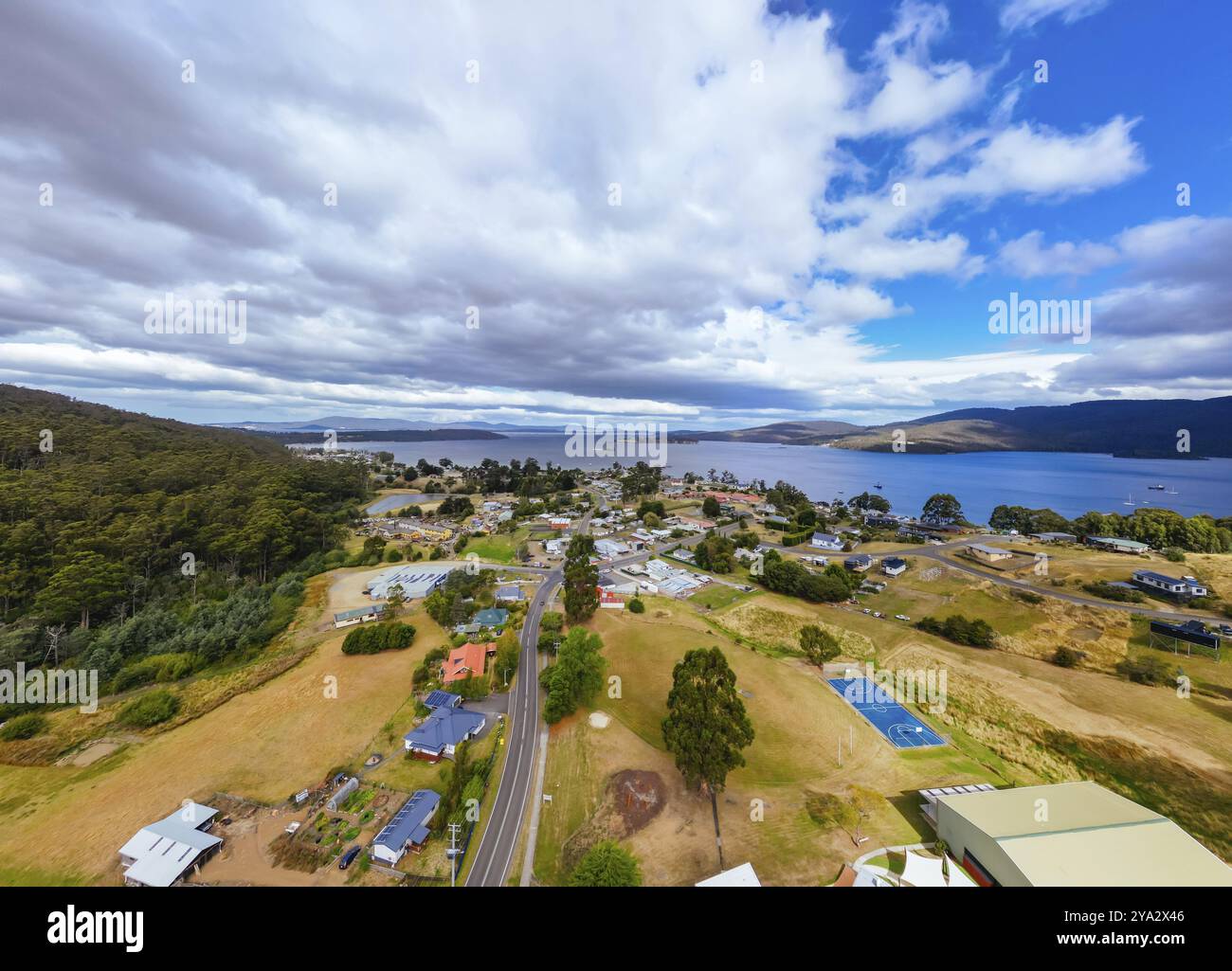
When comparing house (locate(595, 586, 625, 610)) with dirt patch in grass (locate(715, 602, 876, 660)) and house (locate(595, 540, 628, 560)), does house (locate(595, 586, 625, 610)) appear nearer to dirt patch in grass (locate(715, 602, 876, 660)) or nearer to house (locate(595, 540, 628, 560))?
dirt patch in grass (locate(715, 602, 876, 660))

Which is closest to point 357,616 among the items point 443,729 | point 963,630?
point 443,729

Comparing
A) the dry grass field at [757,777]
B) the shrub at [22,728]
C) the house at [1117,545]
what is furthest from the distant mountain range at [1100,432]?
the shrub at [22,728]

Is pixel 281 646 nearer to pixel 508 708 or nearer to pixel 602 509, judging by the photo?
pixel 508 708

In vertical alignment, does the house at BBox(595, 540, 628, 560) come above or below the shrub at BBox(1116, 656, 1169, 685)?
above

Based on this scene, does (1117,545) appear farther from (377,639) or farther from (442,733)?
(377,639)

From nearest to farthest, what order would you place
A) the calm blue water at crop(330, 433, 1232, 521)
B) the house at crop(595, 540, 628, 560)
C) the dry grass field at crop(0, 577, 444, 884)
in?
the dry grass field at crop(0, 577, 444, 884), the house at crop(595, 540, 628, 560), the calm blue water at crop(330, 433, 1232, 521)

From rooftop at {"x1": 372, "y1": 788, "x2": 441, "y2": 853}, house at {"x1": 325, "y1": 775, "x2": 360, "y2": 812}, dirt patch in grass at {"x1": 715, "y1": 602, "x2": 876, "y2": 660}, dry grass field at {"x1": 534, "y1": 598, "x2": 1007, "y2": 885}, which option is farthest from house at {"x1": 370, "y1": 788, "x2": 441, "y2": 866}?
dirt patch in grass at {"x1": 715, "y1": 602, "x2": 876, "y2": 660}

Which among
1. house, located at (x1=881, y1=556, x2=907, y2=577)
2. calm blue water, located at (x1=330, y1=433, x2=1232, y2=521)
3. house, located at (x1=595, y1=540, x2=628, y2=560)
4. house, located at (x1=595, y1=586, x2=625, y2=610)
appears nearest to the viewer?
house, located at (x1=595, y1=586, x2=625, y2=610)
